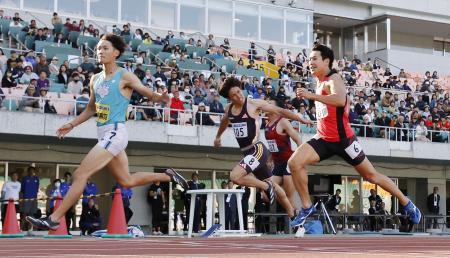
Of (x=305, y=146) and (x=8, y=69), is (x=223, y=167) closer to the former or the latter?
(x=8, y=69)

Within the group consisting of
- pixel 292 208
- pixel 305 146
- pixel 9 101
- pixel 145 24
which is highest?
pixel 145 24

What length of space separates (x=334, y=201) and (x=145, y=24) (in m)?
13.5

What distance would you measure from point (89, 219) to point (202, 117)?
196 inches

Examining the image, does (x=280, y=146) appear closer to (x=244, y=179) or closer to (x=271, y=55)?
(x=244, y=179)

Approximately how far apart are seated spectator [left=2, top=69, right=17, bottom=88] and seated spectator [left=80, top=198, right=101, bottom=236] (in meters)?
3.70

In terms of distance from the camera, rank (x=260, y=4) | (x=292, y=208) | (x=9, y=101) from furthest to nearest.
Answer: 1. (x=260, y=4)
2. (x=9, y=101)
3. (x=292, y=208)

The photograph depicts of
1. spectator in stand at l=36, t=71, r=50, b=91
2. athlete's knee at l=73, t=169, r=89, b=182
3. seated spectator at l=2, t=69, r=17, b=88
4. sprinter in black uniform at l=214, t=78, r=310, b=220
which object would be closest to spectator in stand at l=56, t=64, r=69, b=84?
spectator in stand at l=36, t=71, r=50, b=91

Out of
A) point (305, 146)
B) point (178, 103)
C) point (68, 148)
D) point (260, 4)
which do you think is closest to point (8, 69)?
point (68, 148)

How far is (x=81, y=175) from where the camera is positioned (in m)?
9.89

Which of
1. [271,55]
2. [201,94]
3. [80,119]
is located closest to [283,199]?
[80,119]

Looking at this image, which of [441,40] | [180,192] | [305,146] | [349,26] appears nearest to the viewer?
[305,146]

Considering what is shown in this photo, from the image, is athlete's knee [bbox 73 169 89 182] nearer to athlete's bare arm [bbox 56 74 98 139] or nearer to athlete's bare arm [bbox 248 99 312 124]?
athlete's bare arm [bbox 56 74 98 139]

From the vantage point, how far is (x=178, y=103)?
80.8 ft

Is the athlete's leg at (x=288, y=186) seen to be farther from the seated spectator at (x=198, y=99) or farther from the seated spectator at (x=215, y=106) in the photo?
the seated spectator at (x=198, y=99)
